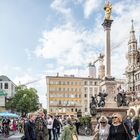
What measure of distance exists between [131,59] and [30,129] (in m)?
122

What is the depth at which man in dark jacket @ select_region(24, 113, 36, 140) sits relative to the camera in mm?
13670

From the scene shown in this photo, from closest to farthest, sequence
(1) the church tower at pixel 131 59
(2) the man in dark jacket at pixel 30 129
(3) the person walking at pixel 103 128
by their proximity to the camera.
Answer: (3) the person walking at pixel 103 128, (2) the man in dark jacket at pixel 30 129, (1) the church tower at pixel 131 59

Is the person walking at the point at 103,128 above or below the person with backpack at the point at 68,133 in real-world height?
above

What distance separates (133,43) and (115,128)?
415 feet

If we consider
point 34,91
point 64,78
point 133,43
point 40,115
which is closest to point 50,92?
point 64,78

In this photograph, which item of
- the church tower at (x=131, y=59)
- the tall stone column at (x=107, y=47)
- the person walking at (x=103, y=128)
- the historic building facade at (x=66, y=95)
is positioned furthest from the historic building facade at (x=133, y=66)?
the person walking at (x=103, y=128)

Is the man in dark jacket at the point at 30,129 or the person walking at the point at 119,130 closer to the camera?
the person walking at the point at 119,130

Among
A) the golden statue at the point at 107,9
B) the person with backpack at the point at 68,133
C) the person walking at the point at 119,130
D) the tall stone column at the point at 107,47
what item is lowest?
the person with backpack at the point at 68,133

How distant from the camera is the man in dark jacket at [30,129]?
44.9ft

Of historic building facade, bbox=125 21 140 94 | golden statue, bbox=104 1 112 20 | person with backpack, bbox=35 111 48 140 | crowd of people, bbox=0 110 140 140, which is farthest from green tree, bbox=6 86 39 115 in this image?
crowd of people, bbox=0 110 140 140

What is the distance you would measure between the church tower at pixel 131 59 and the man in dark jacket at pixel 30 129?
113m

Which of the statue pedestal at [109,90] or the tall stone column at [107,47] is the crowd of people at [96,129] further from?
the tall stone column at [107,47]

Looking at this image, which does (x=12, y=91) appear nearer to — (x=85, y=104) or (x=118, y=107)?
(x=85, y=104)

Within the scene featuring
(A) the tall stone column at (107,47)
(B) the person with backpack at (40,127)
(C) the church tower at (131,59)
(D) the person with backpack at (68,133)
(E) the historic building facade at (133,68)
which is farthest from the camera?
(C) the church tower at (131,59)
